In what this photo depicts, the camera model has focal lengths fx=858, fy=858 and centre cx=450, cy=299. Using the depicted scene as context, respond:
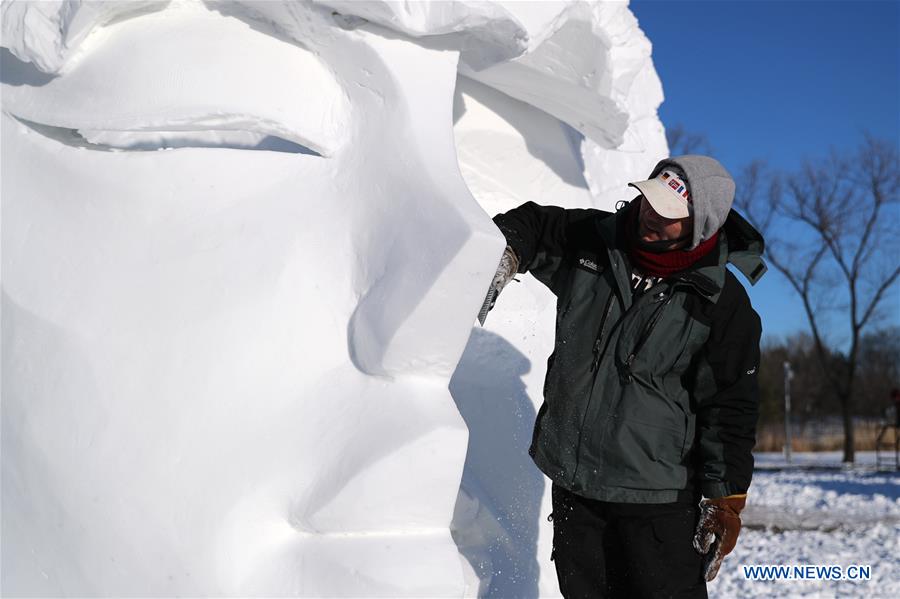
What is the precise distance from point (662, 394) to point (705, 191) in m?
0.53

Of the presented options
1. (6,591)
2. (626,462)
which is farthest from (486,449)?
(6,591)

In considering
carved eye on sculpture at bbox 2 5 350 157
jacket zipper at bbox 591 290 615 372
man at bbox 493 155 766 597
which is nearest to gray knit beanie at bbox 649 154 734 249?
man at bbox 493 155 766 597

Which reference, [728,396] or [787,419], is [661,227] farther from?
[787,419]

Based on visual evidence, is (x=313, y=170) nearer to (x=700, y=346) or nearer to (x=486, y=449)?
(x=700, y=346)

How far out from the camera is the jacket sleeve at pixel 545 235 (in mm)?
2359

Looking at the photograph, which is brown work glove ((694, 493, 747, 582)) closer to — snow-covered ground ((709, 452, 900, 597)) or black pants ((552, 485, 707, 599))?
black pants ((552, 485, 707, 599))

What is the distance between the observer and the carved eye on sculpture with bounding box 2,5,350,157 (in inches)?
78.6

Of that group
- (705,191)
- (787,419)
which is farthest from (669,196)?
(787,419)

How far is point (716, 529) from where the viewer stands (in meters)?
2.19

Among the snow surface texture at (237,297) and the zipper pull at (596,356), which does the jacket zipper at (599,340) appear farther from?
the snow surface texture at (237,297)

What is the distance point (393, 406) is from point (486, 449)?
3.67 feet

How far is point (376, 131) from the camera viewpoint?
2074mm

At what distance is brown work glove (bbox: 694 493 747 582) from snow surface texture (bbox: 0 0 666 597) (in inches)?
26.8

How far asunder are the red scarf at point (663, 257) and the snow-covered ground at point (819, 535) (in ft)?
7.97
